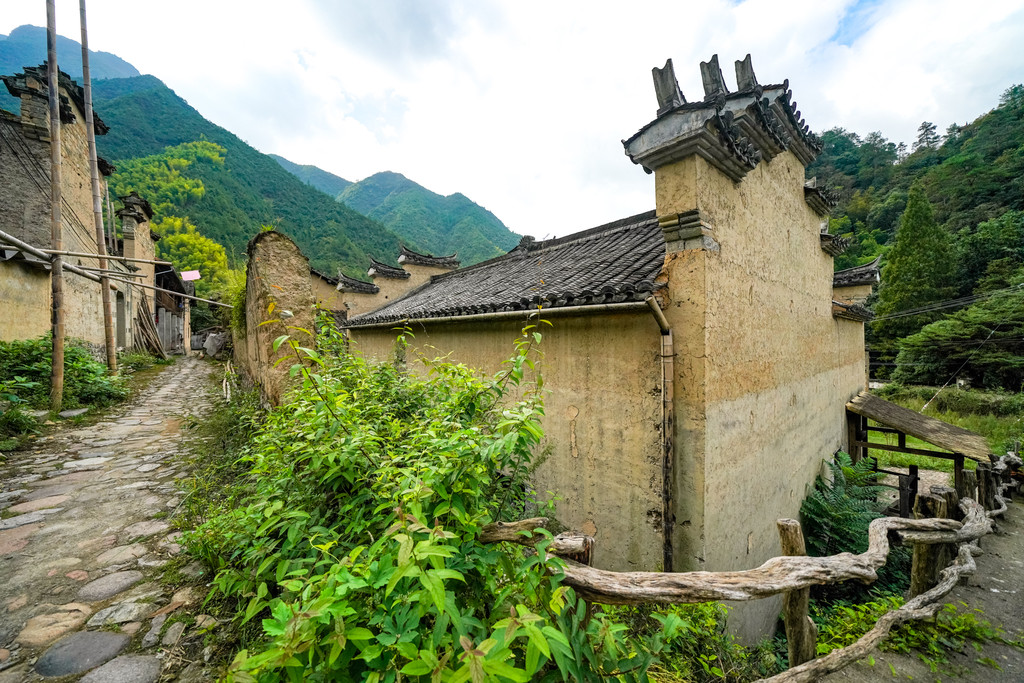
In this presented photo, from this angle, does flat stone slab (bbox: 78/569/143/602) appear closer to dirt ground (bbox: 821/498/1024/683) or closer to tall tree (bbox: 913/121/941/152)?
dirt ground (bbox: 821/498/1024/683)

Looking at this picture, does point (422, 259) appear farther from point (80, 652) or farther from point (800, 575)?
point (800, 575)

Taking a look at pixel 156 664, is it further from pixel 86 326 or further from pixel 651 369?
pixel 86 326

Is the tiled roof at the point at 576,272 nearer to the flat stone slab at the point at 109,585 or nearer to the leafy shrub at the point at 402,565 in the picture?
the leafy shrub at the point at 402,565

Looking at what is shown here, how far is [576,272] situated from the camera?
573 cm

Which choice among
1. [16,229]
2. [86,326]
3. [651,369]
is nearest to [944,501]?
[651,369]

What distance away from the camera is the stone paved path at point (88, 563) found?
1822mm

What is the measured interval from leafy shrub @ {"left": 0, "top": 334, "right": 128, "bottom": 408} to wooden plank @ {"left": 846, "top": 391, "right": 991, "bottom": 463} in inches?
629

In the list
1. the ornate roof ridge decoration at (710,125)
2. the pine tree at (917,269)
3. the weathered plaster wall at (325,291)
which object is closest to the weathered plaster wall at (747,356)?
the ornate roof ridge decoration at (710,125)

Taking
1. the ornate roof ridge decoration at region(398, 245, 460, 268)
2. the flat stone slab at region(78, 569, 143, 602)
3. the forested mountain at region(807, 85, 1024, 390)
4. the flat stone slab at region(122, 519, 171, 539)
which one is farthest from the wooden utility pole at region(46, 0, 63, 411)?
the forested mountain at region(807, 85, 1024, 390)

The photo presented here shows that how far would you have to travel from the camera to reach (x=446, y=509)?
5.11ft

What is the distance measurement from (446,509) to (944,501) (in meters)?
5.15

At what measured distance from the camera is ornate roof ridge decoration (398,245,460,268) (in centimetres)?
1481

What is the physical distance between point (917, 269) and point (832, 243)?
26474mm

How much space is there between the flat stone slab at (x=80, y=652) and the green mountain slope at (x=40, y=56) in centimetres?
8765
